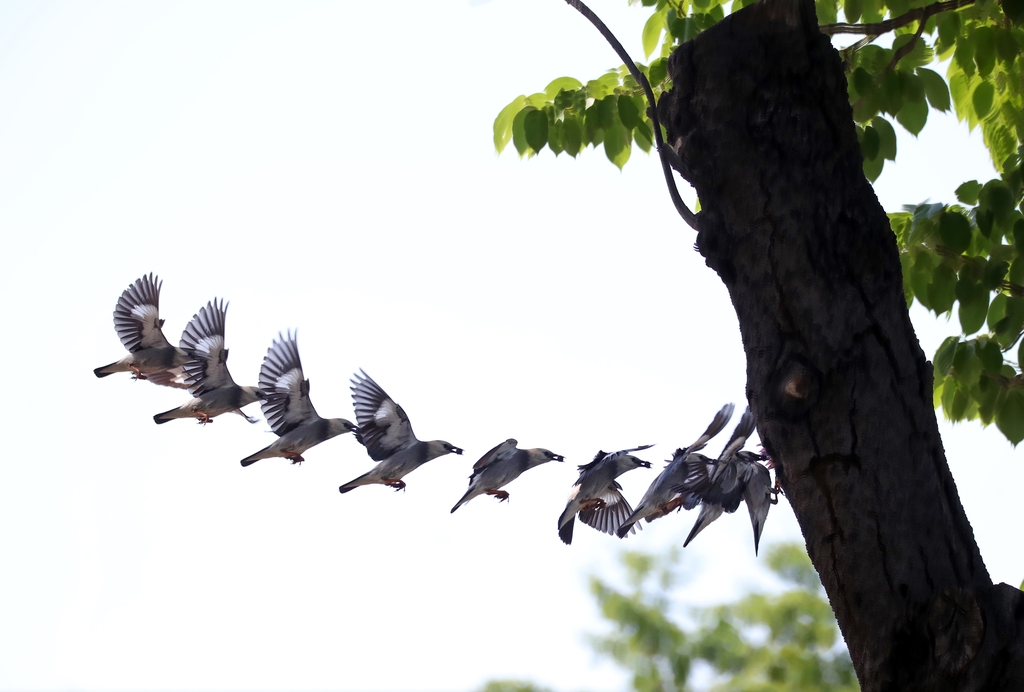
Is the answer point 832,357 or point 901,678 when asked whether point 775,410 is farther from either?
point 901,678

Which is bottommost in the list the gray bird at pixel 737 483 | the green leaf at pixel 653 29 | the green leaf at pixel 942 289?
the gray bird at pixel 737 483

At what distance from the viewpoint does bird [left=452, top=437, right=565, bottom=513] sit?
7.57ft

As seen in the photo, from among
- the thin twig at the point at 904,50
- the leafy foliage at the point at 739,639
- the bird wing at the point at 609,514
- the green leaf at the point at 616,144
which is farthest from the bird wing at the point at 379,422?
the leafy foliage at the point at 739,639

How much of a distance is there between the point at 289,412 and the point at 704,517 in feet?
3.82

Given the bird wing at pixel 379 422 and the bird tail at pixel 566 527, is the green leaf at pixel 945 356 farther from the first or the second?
the bird wing at pixel 379 422

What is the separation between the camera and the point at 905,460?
1.68m

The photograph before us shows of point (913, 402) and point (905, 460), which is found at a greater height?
point (913, 402)

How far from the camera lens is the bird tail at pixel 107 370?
2.69 metres

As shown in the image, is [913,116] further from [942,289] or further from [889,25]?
[942,289]

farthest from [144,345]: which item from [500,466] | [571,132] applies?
[571,132]

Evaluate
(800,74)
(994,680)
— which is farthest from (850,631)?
(800,74)

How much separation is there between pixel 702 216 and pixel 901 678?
0.99 meters

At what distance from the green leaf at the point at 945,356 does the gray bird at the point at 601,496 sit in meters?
1.12

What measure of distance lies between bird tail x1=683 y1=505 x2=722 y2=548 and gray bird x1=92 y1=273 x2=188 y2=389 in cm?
151
